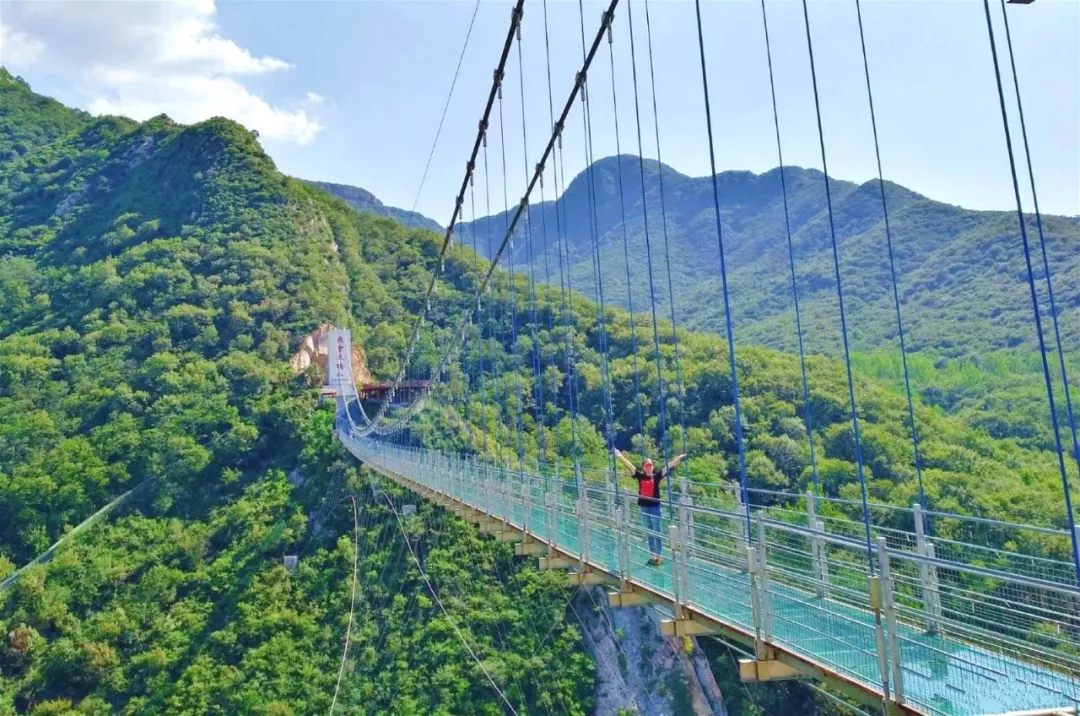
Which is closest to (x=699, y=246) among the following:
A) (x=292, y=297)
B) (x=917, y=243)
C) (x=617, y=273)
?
(x=617, y=273)

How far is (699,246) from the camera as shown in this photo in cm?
5638

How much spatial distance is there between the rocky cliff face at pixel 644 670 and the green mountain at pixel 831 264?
21.6 ft

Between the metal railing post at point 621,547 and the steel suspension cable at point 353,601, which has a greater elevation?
the metal railing post at point 621,547

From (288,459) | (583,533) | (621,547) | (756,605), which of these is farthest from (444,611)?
(756,605)

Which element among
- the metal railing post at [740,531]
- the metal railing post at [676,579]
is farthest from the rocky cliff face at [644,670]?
the metal railing post at [676,579]

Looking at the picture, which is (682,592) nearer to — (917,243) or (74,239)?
(917,243)

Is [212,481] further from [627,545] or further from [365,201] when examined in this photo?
[365,201]

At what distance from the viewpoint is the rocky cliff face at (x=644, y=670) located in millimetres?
15023

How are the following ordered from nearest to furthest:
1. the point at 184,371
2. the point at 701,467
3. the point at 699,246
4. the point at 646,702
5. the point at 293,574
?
the point at 646,702 < the point at 701,467 < the point at 293,574 < the point at 184,371 < the point at 699,246

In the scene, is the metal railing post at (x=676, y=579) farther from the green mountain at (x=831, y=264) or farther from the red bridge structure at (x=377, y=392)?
the red bridge structure at (x=377, y=392)

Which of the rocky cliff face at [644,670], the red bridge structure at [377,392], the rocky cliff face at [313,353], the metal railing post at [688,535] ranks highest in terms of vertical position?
the rocky cliff face at [313,353]

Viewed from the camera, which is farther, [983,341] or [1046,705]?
[983,341]

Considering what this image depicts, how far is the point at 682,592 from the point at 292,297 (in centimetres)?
3068

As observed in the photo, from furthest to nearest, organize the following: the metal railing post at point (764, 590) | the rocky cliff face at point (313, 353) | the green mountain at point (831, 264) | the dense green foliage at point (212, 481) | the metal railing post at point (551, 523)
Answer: the rocky cliff face at point (313, 353), the green mountain at point (831, 264), the dense green foliage at point (212, 481), the metal railing post at point (551, 523), the metal railing post at point (764, 590)
